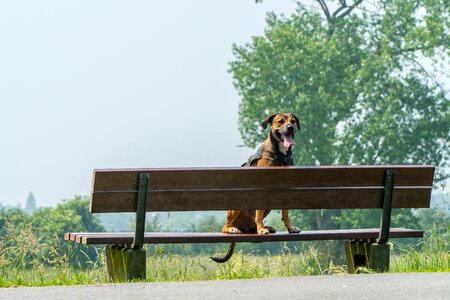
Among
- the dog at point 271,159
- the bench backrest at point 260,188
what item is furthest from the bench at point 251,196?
the dog at point 271,159

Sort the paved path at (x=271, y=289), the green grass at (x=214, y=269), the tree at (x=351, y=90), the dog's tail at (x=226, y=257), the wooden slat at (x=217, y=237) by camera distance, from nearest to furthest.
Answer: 1. the paved path at (x=271, y=289)
2. the wooden slat at (x=217, y=237)
3. the green grass at (x=214, y=269)
4. the dog's tail at (x=226, y=257)
5. the tree at (x=351, y=90)

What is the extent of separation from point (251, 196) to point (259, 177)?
0.57 ft

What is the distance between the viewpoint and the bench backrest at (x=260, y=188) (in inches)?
326

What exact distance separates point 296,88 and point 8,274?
32268 mm

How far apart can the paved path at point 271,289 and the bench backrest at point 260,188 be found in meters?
0.95

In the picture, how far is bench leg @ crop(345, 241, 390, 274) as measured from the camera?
895cm

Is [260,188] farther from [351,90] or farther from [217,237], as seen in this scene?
[351,90]

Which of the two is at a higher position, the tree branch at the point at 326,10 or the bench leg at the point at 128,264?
the tree branch at the point at 326,10

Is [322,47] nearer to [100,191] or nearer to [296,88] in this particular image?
[296,88]

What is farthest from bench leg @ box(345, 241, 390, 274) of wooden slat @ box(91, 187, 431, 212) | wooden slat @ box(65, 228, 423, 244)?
wooden slat @ box(91, 187, 431, 212)

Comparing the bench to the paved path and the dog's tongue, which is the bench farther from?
the paved path

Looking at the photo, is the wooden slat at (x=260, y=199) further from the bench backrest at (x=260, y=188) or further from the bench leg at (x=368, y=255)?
the bench leg at (x=368, y=255)

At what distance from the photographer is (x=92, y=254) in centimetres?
4856

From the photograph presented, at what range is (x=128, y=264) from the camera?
8.27 m
